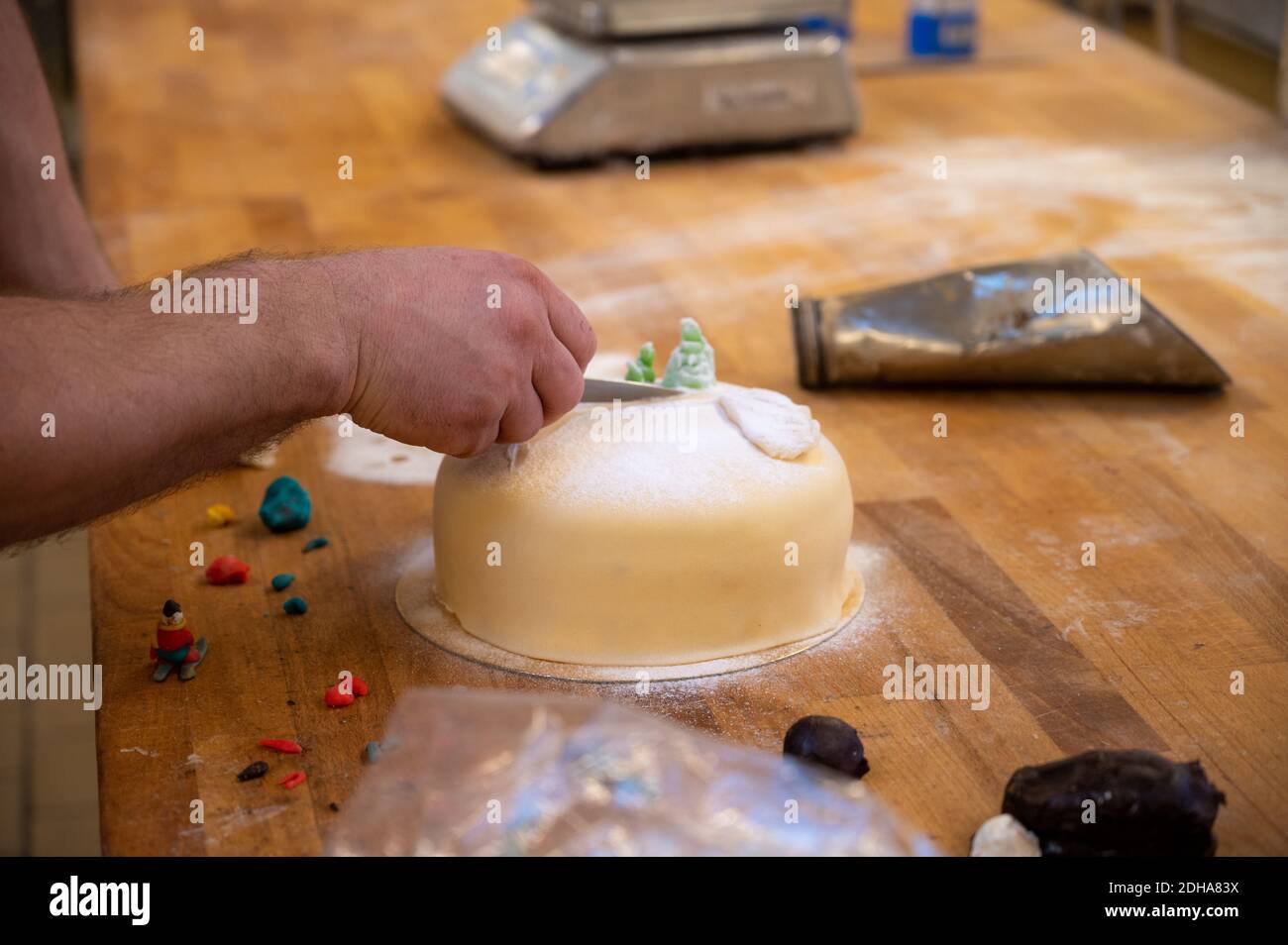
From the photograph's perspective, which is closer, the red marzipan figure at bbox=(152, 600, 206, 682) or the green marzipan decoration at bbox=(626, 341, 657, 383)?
the red marzipan figure at bbox=(152, 600, 206, 682)

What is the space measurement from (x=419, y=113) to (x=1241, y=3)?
7.86 ft

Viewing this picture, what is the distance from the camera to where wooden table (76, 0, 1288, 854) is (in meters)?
1.21

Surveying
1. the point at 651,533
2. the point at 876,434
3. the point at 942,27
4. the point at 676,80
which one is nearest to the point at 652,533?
the point at 651,533

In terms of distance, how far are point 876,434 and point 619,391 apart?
47cm

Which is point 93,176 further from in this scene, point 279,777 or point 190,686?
point 279,777

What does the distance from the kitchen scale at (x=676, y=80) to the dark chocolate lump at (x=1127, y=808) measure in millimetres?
1846

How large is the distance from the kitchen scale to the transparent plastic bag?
1.84 meters

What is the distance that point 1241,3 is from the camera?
407cm

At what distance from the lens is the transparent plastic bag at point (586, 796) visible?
909 millimetres

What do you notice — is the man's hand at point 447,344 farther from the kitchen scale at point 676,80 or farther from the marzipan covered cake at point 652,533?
the kitchen scale at point 676,80
